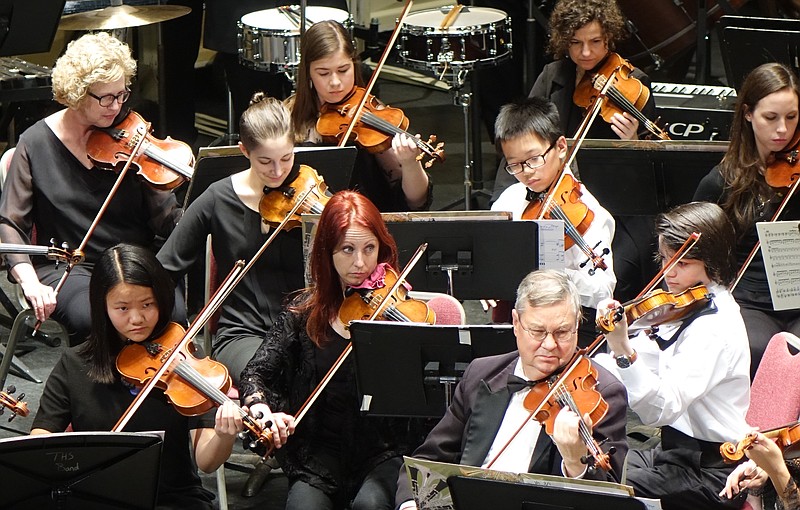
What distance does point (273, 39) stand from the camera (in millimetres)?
4961

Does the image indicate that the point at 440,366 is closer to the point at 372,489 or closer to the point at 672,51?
the point at 372,489

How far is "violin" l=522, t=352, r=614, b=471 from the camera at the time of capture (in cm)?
254

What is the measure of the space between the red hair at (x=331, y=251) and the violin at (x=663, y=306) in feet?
2.21

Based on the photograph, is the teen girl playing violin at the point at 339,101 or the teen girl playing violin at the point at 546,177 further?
the teen girl playing violin at the point at 339,101

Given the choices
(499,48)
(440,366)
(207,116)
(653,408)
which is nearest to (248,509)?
(440,366)

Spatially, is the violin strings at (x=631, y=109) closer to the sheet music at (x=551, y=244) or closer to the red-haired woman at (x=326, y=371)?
the sheet music at (x=551, y=244)

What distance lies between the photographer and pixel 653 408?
282 cm

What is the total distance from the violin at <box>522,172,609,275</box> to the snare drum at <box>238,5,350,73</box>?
1741mm

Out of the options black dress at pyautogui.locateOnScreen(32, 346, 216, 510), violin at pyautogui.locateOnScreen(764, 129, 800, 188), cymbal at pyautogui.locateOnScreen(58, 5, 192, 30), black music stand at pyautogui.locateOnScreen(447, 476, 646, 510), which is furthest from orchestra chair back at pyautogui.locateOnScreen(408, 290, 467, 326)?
cymbal at pyautogui.locateOnScreen(58, 5, 192, 30)

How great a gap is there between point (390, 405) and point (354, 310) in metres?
0.29

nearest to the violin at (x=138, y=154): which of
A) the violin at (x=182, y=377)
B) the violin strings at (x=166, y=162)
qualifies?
the violin strings at (x=166, y=162)

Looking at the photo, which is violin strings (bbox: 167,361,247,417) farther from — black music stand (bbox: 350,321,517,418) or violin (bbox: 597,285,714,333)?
violin (bbox: 597,285,714,333)

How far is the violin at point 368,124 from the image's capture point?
4.00 metres

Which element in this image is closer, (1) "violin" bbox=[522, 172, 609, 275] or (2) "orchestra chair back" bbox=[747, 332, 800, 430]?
(2) "orchestra chair back" bbox=[747, 332, 800, 430]
